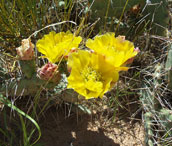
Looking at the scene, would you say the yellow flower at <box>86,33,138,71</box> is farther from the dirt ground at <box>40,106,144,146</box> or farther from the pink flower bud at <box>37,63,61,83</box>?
the dirt ground at <box>40,106,144,146</box>

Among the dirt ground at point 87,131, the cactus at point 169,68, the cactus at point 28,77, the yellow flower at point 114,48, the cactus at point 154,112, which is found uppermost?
the yellow flower at point 114,48

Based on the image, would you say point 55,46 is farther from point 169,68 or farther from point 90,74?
point 169,68

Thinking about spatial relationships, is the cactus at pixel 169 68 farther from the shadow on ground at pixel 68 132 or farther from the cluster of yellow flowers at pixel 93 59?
the shadow on ground at pixel 68 132

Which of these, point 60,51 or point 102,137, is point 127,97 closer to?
point 102,137

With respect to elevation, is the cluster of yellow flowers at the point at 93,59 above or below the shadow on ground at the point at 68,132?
above

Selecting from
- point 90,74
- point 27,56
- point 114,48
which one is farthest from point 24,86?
point 114,48

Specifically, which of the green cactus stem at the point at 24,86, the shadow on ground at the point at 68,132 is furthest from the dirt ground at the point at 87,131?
the green cactus stem at the point at 24,86

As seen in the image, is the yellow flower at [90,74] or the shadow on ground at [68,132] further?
the shadow on ground at [68,132]

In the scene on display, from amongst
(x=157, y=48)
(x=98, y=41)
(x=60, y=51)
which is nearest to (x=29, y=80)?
(x=60, y=51)
